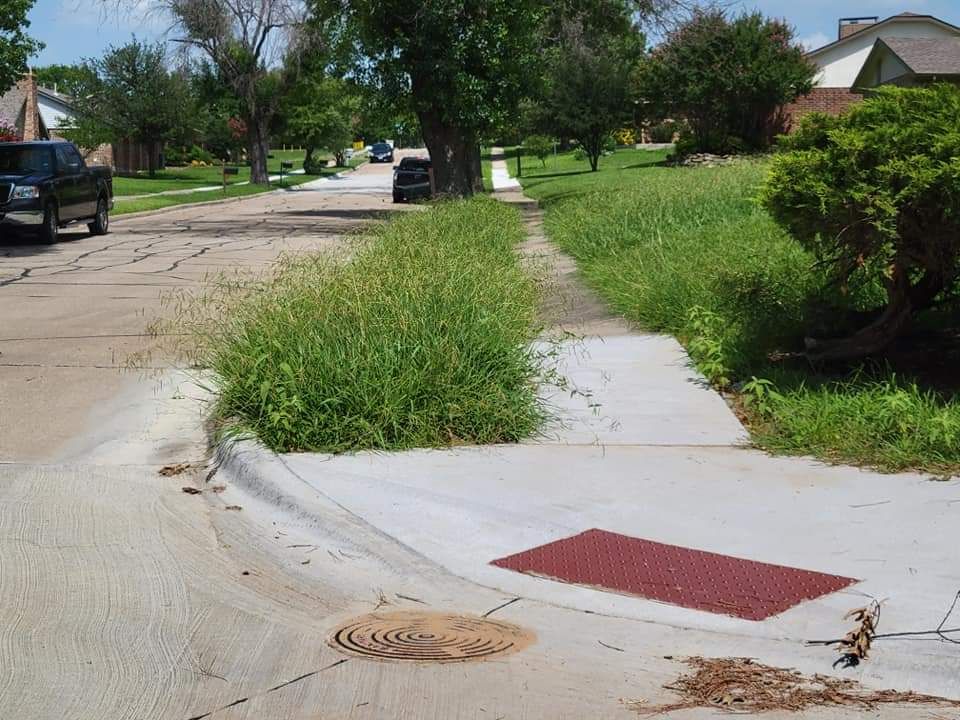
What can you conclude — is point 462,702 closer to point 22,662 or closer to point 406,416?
point 22,662

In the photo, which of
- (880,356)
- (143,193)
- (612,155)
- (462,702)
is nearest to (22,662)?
(462,702)

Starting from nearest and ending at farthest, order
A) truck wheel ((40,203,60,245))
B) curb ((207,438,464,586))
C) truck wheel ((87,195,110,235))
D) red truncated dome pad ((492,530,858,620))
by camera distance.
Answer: red truncated dome pad ((492,530,858,620)) → curb ((207,438,464,586)) → truck wheel ((40,203,60,245)) → truck wheel ((87,195,110,235))

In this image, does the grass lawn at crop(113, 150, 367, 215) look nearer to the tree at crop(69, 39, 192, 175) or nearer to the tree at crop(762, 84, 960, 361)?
the tree at crop(69, 39, 192, 175)

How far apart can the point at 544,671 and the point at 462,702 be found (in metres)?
0.39

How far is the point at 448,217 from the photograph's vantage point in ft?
62.3

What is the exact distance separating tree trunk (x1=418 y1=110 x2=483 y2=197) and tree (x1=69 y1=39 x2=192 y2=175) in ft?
115

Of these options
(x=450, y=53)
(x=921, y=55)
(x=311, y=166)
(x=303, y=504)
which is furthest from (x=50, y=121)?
(x=303, y=504)

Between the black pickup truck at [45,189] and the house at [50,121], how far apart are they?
33236 mm

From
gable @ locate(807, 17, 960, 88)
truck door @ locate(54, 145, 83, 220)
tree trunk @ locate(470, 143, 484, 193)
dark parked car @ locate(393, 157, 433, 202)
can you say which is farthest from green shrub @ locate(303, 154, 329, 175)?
truck door @ locate(54, 145, 83, 220)

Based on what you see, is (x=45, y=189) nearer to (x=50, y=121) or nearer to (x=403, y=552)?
(x=403, y=552)

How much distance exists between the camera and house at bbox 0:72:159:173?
61750 mm

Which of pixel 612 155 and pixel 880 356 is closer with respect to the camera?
pixel 880 356

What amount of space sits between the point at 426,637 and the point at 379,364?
3.06m

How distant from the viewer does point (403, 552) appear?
5738 millimetres
